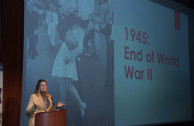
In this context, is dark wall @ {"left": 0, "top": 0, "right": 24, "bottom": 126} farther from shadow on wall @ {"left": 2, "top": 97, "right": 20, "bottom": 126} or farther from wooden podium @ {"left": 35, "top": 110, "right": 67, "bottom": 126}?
wooden podium @ {"left": 35, "top": 110, "right": 67, "bottom": 126}

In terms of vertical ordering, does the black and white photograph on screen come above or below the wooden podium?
above

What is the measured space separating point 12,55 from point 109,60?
5.76 ft

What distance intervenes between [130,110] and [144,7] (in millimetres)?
2070

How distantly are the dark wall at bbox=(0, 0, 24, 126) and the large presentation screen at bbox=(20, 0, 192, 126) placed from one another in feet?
0.52

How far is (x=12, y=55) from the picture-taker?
3400 mm

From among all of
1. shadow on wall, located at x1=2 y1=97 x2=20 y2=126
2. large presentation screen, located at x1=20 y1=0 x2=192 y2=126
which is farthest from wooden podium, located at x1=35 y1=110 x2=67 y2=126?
large presentation screen, located at x1=20 y1=0 x2=192 y2=126

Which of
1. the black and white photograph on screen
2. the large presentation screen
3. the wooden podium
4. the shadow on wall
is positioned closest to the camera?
the wooden podium

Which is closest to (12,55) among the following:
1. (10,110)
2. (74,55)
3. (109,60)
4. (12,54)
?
(12,54)

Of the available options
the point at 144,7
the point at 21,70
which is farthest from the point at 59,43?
the point at 144,7

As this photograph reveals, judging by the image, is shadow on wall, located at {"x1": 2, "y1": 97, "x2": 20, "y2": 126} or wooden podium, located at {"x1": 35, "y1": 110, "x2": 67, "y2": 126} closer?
wooden podium, located at {"x1": 35, "y1": 110, "x2": 67, "y2": 126}

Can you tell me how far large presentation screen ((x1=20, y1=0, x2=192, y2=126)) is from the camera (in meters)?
3.80

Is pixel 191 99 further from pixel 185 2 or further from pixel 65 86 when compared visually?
pixel 65 86

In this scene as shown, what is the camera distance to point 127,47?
4.98m

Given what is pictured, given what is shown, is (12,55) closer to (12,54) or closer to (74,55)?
(12,54)
